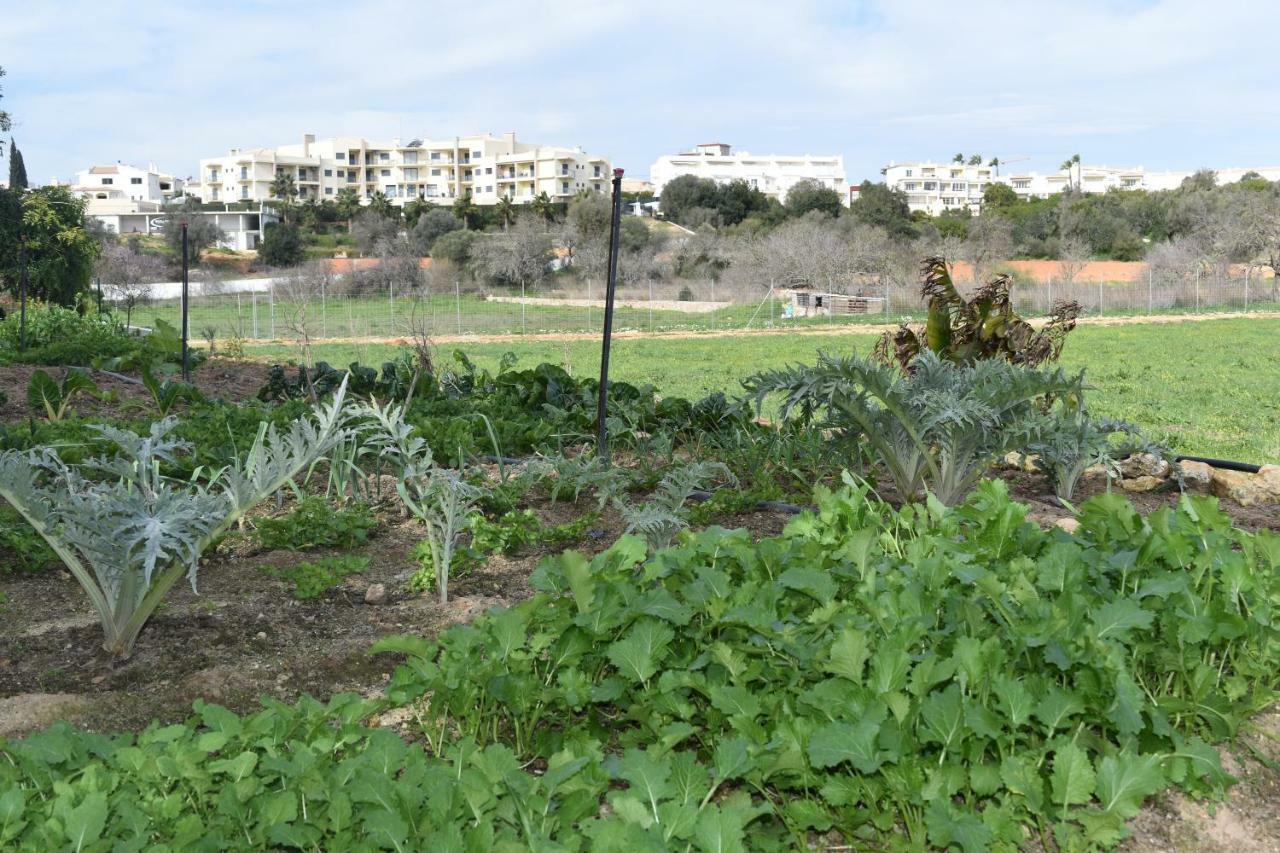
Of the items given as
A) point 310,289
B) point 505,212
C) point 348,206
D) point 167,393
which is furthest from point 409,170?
point 167,393

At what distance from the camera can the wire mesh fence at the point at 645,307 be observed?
A: 27.1m

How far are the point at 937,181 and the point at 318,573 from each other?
131 metres

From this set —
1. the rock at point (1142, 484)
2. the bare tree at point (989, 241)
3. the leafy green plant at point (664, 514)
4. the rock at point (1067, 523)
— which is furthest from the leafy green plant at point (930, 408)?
the bare tree at point (989, 241)

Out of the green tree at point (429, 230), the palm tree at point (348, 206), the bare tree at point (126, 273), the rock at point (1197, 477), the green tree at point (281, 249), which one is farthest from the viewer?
the palm tree at point (348, 206)

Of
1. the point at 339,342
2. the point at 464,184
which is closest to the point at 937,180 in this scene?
the point at 464,184

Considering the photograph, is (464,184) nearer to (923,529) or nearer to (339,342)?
(339,342)

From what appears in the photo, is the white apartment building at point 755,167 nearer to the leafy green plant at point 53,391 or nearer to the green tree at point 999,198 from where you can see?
the green tree at point 999,198

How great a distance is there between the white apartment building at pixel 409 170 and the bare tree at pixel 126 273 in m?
54.9

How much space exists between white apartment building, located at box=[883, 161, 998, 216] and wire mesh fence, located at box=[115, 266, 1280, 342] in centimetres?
8278

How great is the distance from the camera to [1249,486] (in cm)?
532

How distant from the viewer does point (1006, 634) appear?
2465 millimetres

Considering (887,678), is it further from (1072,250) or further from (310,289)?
(1072,250)

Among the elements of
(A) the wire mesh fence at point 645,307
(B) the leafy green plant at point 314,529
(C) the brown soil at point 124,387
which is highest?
(A) the wire mesh fence at point 645,307

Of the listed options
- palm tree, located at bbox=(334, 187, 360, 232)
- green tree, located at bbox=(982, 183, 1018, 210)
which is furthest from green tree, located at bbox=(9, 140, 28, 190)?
green tree, located at bbox=(982, 183, 1018, 210)
